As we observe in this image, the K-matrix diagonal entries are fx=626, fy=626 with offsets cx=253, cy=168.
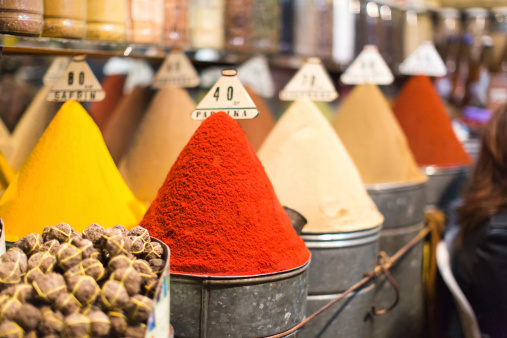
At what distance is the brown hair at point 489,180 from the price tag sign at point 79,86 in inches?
36.6

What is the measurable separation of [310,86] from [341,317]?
1.51 feet

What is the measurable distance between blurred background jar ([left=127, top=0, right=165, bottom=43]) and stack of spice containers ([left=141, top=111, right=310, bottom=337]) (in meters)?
0.49

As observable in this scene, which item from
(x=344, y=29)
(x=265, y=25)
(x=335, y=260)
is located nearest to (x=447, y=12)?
→ (x=344, y=29)

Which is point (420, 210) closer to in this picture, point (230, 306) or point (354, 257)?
point (354, 257)

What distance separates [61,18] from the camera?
1013mm

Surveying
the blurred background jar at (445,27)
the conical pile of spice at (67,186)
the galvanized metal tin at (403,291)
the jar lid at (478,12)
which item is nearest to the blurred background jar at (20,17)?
the conical pile of spice at (67,186)

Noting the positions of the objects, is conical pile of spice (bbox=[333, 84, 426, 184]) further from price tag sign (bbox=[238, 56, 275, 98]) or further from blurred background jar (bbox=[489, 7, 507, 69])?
blurred background jar (bbox=[489, 7, 507, 69])

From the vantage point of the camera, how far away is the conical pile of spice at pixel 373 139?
1.36 metres

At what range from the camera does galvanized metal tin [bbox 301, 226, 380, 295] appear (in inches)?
39.9

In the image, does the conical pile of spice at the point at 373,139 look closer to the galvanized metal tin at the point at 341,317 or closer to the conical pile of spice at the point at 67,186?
the galvanized metal tin at the point at 341,317

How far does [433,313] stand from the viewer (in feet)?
5.20

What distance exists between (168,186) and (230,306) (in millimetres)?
193

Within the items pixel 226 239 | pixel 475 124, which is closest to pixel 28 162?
pixel 226 239

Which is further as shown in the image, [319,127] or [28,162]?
[319,127]
